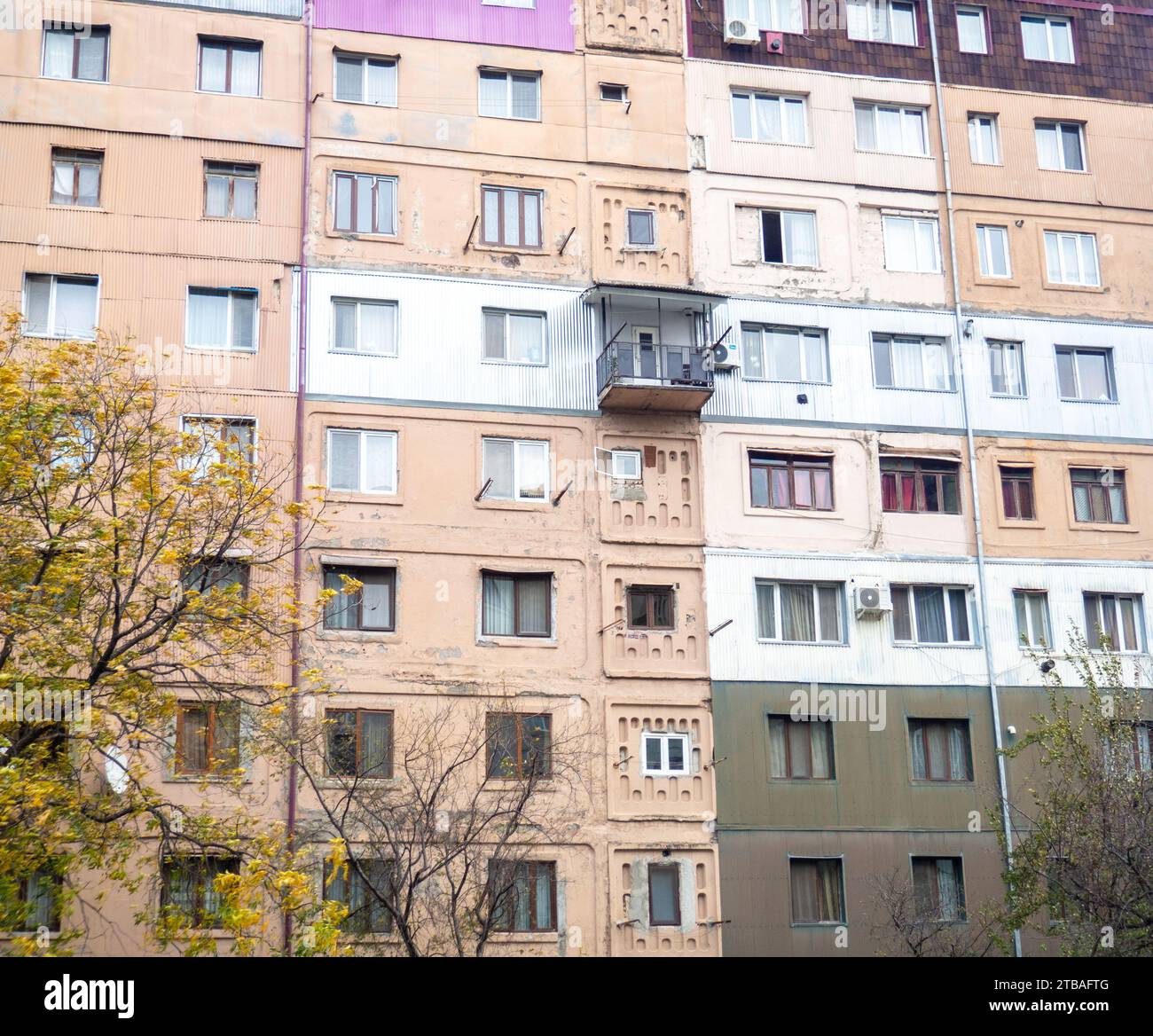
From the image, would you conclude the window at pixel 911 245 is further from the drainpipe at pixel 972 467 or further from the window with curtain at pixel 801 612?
the window with curtain at pixel 801 612

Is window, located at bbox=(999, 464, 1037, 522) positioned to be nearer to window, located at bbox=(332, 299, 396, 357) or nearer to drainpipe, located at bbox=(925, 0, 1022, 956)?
drainpipe, located at bbox=(925, 0, 1022, 956)

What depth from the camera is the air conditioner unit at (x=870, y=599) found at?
1364 inches

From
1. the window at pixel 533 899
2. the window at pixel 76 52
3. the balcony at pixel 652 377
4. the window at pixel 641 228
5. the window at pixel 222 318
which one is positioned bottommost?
the window at pixel 533 899

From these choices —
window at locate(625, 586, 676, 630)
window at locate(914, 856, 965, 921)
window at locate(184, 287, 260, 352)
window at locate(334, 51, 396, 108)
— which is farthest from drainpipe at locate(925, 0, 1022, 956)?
window at locate(184, 287, 260, 352)

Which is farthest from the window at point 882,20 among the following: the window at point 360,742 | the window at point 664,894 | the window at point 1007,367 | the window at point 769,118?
the window at point 664,894

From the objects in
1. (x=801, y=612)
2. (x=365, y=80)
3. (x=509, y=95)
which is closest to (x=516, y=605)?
(x=801, y=612)

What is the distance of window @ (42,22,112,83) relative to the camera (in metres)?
34.2

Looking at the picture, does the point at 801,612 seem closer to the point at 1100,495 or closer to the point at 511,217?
the point at 1100,495

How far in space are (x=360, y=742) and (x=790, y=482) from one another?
39.5ft

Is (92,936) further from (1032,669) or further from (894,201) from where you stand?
(894,201)

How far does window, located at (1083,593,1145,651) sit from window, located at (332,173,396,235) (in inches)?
761

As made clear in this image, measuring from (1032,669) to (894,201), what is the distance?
12.5 meters

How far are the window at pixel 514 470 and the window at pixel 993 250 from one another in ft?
43.6

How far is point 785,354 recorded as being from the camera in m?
36.7
